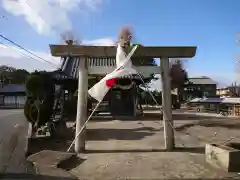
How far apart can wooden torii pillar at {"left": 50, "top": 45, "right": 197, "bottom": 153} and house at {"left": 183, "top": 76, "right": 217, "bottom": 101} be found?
2155 inches

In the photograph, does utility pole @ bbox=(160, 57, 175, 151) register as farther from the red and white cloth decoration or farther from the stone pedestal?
the stone pedestal

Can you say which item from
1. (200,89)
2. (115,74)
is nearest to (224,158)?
(115,74)

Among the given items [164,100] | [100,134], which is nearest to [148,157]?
[164,100]

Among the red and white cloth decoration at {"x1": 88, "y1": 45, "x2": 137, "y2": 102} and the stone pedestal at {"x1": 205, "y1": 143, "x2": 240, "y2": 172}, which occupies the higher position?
the red and white cloth decoration at {"x1": 88, "y1": 45, "x2": 137, "y2": 102}

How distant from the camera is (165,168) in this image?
8195 millimetres

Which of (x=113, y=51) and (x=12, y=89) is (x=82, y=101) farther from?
(x=12, y=89)

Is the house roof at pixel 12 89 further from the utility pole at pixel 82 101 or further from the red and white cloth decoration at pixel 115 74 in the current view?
the red and white cloth decoration at pixel 115 74

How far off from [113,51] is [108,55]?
20 cm

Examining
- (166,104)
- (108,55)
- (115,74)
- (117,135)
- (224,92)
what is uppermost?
(224,92)

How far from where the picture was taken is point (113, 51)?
10789mm

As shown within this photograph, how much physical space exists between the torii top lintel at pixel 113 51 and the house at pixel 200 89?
180 feet

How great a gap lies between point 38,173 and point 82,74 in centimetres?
373

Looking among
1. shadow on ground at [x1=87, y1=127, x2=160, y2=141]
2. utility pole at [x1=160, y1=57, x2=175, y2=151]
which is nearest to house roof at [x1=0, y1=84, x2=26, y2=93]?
shadow on ground at [x1=87, y1=127, x2=160, y2=141]

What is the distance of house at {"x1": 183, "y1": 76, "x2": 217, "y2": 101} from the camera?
66.2 m
